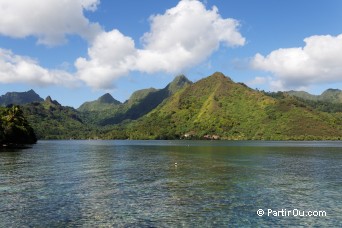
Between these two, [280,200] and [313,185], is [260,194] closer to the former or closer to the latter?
[280,200]

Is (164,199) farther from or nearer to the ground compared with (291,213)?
farther from the ground

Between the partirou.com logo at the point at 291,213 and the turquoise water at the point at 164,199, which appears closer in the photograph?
the turquoise water at the point at 164,199

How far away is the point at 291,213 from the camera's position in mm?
41750

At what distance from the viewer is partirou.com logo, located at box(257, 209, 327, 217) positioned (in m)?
40.7

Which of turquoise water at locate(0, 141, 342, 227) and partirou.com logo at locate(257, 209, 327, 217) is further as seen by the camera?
partirou.com logo at locate(257, 209, 327, 217)

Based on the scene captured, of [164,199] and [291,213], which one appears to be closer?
[291,213]

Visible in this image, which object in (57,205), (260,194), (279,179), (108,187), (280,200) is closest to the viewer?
(57,205)

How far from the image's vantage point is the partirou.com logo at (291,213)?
40719 mm

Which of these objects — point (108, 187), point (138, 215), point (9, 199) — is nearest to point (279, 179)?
point (108, 187)

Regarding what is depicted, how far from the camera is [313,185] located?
63688 mm

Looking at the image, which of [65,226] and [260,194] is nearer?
[65,226]

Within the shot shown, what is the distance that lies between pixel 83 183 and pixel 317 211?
4100 cm

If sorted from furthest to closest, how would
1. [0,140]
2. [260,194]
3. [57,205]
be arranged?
[0,140]
[260,194]
[57,205]

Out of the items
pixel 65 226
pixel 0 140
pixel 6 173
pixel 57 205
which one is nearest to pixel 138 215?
pixel 65 226
